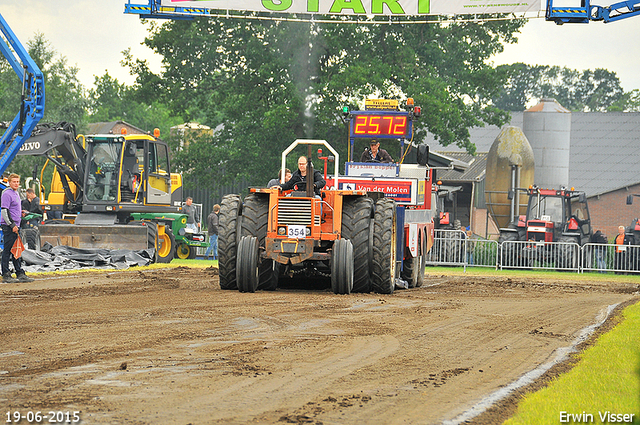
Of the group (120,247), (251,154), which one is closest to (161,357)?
(120,247)

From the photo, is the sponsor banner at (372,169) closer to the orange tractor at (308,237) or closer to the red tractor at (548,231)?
the orange tractor at (308,237)

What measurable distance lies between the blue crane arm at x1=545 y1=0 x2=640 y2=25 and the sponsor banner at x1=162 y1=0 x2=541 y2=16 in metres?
0.45

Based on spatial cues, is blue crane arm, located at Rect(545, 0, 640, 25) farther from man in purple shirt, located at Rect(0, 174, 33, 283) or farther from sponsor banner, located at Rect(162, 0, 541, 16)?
man in purple shirt, located at Rect(0, 174, 33, 283)

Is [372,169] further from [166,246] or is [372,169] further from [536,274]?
[536,274]

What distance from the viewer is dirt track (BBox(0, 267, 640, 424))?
5.89m

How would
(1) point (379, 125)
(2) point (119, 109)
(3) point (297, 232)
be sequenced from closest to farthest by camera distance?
(3) point (297, 232) → (1) point (379, 125) → (2) point (119, 109)

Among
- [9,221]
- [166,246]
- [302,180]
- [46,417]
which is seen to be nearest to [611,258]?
[166,246]

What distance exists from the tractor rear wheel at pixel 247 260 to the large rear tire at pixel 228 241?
43 cm

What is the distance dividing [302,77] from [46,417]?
31742 millimetres

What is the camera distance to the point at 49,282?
16.8 metres

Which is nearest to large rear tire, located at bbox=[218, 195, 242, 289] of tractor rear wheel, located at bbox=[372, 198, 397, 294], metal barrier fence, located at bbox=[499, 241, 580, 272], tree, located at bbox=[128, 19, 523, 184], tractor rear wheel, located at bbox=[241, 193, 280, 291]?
tractor rear wheel, located at bbox=[241, 193, 280, 291]

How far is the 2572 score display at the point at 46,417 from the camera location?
530 cm

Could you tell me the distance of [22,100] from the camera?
19906 millimetres

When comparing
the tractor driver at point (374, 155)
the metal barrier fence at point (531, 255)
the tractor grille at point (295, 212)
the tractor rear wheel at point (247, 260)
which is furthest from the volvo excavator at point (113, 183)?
the tractor grille at point (295, 212)
